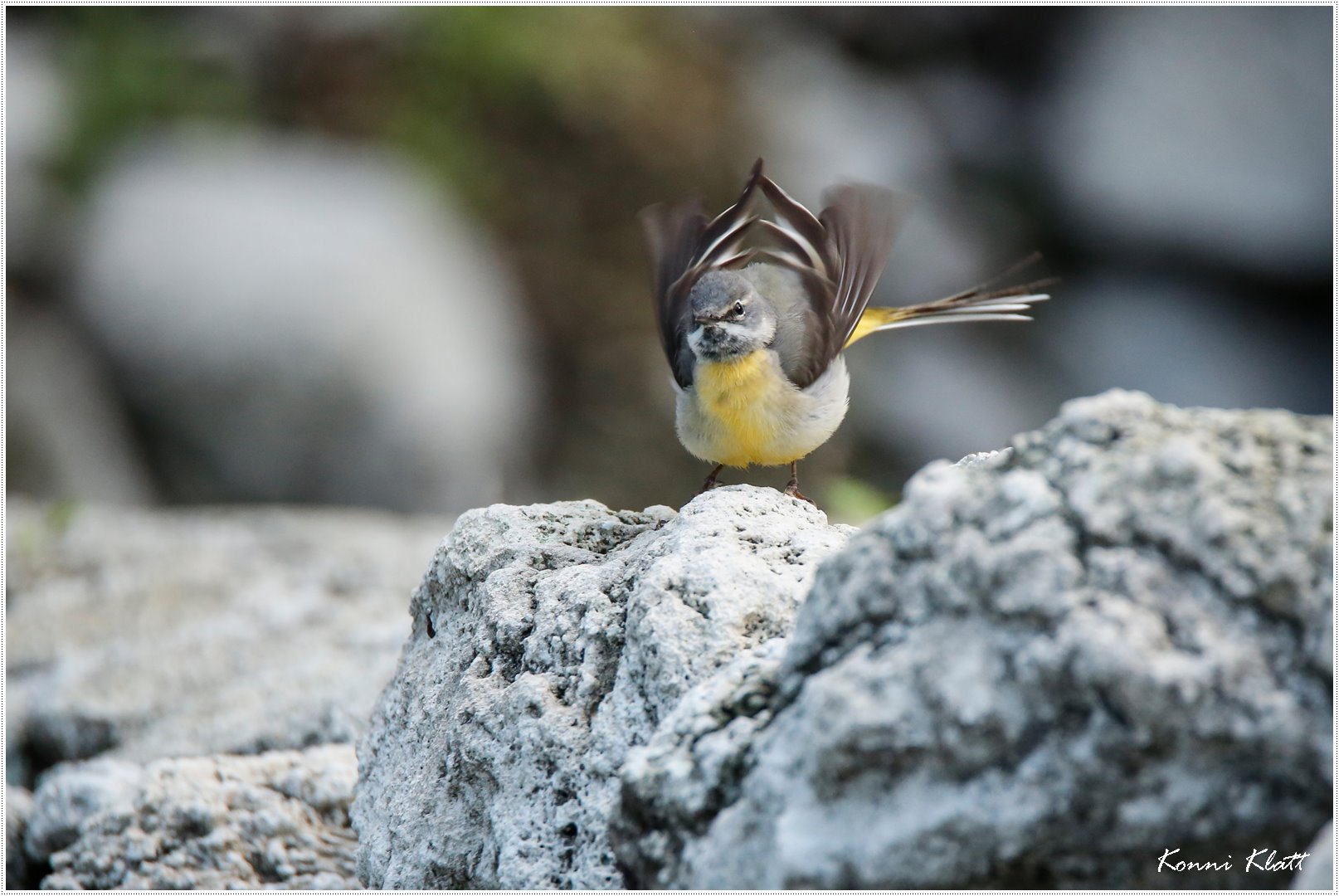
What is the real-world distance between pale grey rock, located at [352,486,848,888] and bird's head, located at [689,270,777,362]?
Result: 1.01 metres

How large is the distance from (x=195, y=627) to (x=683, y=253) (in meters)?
3.00

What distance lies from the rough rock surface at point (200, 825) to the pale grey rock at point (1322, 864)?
7.13ft

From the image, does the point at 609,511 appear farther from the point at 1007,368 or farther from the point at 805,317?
the point at 1007,368

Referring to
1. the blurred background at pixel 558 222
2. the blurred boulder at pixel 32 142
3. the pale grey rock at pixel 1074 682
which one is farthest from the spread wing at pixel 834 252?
the blurred boulder at pixel 32 142

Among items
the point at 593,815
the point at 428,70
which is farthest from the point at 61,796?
the point at 428,70

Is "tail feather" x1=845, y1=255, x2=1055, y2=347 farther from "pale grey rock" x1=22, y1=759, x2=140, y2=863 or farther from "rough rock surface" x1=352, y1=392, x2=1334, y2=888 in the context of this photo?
"pale grey rock" x1=22, y1=759, x2=140, y2=863

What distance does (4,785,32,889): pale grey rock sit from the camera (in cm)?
335

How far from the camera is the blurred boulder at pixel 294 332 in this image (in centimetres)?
902

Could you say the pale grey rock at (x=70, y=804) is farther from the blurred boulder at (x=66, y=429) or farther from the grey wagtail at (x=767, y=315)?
the blurred boulder at (x=66, y=429)

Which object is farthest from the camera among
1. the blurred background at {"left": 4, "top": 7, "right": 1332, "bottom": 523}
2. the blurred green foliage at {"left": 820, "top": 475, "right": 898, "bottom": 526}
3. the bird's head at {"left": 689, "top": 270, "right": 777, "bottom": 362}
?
the blurred background at {"left": 4, "top": 7, "right": 1332, "bottom": 523}

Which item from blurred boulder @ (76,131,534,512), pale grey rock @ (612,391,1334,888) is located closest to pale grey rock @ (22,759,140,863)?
pale grey rock @ (612,391,1334,888)

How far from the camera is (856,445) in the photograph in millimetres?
10461

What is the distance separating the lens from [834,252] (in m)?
3.80

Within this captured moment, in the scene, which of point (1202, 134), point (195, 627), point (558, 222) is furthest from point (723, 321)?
point (1202, 134)
